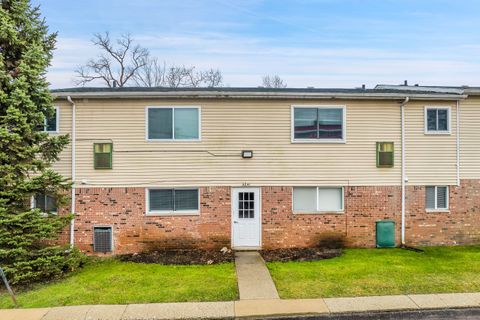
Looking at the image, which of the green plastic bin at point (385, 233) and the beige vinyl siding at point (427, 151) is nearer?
the green plastic bin at point (385, 233)

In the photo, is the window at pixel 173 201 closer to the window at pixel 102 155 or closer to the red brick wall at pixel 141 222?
the red brick wall at pixel 141 222

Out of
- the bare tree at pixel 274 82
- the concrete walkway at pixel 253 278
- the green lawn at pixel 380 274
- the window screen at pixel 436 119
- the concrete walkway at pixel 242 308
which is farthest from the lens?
the bare tree at pixel 274 82

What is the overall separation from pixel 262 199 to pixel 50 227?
6.09 meters

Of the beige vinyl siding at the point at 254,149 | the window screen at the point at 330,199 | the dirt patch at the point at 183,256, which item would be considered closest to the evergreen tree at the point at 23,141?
the dirt patch at the point at 183,256

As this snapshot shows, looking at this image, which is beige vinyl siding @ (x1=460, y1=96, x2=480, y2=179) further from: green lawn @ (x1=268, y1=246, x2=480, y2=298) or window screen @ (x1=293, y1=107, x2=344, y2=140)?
window screen @ (x1=293, y1=107, x2=344, y2=140)

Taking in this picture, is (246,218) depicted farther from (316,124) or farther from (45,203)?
(45,203)

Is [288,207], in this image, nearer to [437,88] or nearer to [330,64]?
[437,88]

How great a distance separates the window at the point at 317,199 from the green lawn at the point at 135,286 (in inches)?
128

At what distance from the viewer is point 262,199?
1112 centimetres

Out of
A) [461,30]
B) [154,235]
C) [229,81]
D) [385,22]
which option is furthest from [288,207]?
[229,81]

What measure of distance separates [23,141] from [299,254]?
8.21m

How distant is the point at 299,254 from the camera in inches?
412

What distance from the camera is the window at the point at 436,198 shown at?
11570 millimetres

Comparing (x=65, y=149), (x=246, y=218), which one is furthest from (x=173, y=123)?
(x=246, y=218)
